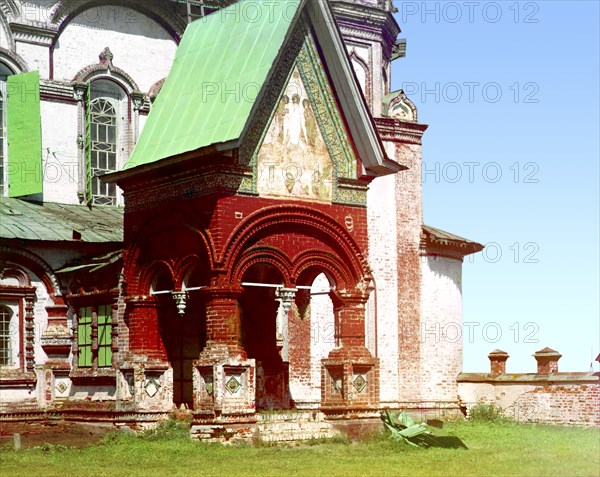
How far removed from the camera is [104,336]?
22.8m

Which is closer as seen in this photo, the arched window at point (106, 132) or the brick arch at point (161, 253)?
the brick arch at point (161, 253)

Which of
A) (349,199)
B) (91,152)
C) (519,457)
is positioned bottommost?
(519,457)

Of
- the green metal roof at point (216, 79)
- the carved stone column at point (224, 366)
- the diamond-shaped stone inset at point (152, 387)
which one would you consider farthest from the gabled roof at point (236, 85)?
the diamond-shaped stone inset at point (152, 387)

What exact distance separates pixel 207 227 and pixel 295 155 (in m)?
2.17

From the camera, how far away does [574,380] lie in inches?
1045

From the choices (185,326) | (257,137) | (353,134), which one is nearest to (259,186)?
(257,137)

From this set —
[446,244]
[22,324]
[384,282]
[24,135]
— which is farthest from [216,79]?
[446,244]

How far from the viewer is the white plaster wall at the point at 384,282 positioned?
27875 millimetres

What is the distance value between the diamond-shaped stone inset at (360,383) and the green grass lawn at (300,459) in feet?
3.16

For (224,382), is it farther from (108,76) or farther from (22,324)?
(108,76)

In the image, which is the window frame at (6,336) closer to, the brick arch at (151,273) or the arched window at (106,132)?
the brick arch at (151,273)

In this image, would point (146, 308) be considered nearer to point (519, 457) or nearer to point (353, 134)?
point (353, 134)

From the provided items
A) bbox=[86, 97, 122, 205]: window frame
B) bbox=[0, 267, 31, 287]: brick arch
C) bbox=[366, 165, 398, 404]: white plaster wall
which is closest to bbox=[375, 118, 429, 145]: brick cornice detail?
bbox=[366, 165, 398, 404]: white plaster wall

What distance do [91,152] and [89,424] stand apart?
6.80m
